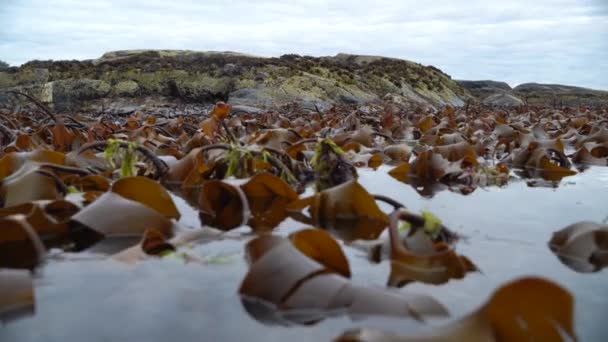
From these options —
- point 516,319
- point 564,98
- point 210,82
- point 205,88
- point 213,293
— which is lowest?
point 564,98

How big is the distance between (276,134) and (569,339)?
2496 mm

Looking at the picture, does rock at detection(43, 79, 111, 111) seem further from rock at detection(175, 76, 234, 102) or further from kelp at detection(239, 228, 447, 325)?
kelp at detection(239, 228, 447, 325)

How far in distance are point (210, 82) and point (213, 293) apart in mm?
13122

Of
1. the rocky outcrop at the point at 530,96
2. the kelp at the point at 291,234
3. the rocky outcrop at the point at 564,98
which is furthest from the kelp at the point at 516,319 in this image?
the rocky outcrop at the point at 564,98

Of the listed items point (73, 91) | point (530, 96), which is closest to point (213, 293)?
point (73, 91)

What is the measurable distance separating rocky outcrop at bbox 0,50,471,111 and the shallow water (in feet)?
33.0

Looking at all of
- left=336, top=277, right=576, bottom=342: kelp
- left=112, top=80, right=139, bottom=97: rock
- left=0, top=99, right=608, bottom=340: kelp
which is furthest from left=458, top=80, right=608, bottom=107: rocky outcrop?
left=336, top=277, right=576, bottom=342: kelp

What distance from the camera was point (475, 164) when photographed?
2.81 m

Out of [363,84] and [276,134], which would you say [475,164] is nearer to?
[276,134]

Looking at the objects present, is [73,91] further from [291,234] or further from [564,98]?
[564,98]

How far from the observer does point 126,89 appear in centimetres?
1383

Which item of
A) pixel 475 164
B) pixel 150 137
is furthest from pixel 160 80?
pixel 475 164

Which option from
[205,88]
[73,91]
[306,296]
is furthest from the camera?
[205,88]

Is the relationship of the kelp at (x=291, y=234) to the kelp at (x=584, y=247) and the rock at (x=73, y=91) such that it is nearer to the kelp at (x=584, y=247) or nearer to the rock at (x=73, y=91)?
the kelp at (x=584, y=247)
